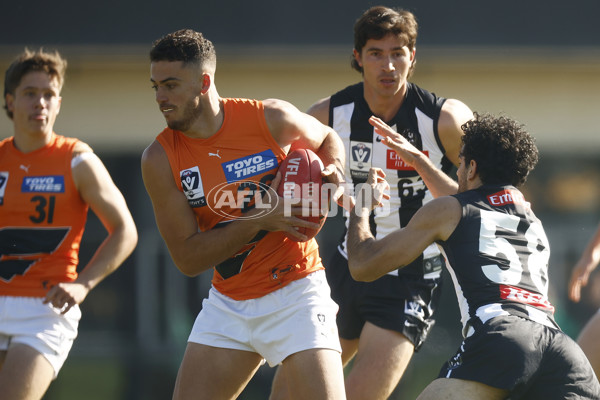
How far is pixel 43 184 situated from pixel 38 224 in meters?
0.23

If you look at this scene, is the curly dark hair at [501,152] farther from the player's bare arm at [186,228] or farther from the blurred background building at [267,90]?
the blurred background building at [267,90]

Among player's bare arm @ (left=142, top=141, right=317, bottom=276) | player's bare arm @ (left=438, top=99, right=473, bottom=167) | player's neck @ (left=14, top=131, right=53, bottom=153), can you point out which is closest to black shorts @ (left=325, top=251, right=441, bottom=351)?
player's bare arm @ (left=438, top=99, right=473, bottom=167)

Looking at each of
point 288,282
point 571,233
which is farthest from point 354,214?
point 571,233

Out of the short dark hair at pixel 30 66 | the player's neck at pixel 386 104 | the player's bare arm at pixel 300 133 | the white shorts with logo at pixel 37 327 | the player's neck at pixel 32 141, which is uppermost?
the short dark hair at pixel 30 66

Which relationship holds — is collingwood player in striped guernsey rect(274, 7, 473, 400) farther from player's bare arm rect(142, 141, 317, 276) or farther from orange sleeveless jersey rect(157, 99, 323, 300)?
player's bare arm rect(142, 141, 317, 276)

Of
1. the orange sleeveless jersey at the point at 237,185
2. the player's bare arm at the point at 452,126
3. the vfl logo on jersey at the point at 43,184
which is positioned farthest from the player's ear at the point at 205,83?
the player's bare arm at the point at 452,126

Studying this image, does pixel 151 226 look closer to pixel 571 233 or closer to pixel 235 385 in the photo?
pixel 571 233

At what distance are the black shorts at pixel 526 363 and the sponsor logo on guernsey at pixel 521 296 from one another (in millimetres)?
122

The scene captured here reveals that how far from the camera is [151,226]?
9438 mm

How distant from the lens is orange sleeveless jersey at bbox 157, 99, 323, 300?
13.5 feet

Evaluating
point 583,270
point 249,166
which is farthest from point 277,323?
point 583,270

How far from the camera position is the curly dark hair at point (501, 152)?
403cm

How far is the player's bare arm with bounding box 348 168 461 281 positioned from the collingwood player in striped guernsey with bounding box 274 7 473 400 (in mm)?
860

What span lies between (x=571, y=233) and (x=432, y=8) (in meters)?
2.91
